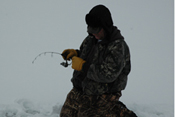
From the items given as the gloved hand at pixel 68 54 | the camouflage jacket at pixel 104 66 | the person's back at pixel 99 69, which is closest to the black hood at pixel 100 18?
the person's back at pixel 99 69

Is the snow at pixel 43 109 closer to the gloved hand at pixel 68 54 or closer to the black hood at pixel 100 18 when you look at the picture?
the gloved hand at pixel 68 54

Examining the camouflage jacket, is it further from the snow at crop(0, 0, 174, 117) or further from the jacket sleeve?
the snow at crop(0, 0, 174, 117)

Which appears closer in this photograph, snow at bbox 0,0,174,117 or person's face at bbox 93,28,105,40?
person's face at bbox 93,28,105,40

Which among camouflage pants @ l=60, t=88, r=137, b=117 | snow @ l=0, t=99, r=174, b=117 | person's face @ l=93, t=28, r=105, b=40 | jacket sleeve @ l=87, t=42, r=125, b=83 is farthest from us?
snow @ l=0, t=99, r=174, b=117

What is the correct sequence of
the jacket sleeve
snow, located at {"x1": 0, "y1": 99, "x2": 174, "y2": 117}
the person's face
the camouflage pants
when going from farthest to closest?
snow, located at {"x1": 0, "y1": 99, "x2": 174, "y2": 117}, the camouflage pants, the person's face, the jacket sleeve

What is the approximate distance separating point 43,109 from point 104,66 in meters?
2.72

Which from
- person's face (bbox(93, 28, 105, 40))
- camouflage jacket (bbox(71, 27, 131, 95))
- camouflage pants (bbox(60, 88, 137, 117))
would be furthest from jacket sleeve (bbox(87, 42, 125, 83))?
camouflage pants (bbox(60, 88, 137, 117))

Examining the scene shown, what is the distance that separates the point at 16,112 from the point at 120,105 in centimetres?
234

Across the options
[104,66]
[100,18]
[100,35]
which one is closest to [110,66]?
[104,66]

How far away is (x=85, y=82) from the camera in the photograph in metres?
2.19

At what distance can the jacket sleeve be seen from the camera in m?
1.94

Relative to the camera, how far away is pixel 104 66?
196 cm

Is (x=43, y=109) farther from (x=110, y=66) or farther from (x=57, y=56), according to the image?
(x=57, y=56)

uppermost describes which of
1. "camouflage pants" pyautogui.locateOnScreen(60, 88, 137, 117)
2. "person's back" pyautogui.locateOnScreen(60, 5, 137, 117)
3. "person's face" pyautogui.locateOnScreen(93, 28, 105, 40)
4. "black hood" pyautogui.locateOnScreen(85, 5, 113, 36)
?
"black hood" pyautogui.locateOnScreen(85, 5, 113, 36)
